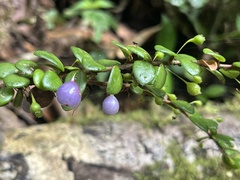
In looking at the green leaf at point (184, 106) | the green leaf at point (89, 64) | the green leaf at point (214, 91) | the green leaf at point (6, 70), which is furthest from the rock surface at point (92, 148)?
the green leaf at point (89, 64)

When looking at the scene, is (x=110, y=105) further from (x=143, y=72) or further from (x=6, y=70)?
(x=6, y=70)

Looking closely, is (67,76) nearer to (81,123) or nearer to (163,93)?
(163,93)

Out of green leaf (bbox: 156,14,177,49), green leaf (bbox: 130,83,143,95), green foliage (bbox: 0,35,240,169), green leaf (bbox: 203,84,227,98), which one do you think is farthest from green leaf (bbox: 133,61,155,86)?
green leaf (bbox: 156,14,177,49)

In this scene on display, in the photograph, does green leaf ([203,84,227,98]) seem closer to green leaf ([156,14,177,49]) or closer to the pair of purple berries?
green leaf ([156,14,177,49])

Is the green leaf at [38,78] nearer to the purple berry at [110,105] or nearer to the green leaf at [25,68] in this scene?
the green leaf at [25,68]

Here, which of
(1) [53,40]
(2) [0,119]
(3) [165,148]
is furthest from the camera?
(1) [53,40]

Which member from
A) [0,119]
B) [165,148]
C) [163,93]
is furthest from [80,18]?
[163,93]
